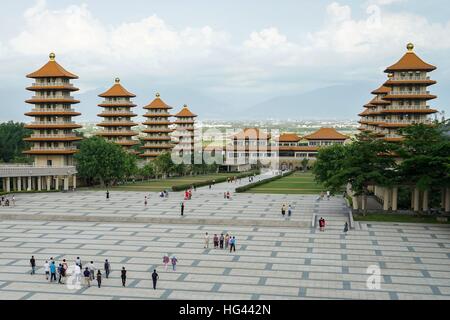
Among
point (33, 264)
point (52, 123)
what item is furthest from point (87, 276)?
point (52, 123)

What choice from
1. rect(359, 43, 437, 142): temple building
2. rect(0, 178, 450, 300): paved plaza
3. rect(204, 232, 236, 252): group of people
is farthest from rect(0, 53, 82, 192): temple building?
rect(204, 232, 236, 252): group of people

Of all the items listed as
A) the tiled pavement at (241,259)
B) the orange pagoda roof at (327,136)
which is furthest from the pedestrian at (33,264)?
the orange pagoda roof at (327,136)

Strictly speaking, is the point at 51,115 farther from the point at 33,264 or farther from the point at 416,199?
the point at 33,264

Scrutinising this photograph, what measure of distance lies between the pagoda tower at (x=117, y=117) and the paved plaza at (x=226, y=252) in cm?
4099

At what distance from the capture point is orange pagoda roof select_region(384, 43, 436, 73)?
72144 millimetres

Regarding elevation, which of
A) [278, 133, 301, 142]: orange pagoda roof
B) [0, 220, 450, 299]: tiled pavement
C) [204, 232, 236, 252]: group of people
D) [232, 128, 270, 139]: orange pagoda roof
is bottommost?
[0, 220, 450, 299]: tiled pavement

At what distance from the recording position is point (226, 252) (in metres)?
40.0

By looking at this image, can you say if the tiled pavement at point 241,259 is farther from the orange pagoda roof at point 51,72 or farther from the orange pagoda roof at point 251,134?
the orange pagoda roof at point 251,134

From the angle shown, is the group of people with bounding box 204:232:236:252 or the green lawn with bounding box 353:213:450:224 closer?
the group of people with bounding box 204:232:236:252

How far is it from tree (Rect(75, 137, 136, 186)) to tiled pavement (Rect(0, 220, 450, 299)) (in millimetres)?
30056

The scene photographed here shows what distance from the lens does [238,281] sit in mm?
32000

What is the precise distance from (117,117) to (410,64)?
53330 mm

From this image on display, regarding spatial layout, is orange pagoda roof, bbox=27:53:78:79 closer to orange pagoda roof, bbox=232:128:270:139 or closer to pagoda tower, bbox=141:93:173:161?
pagoda tower, bbox=141:93:173:161
